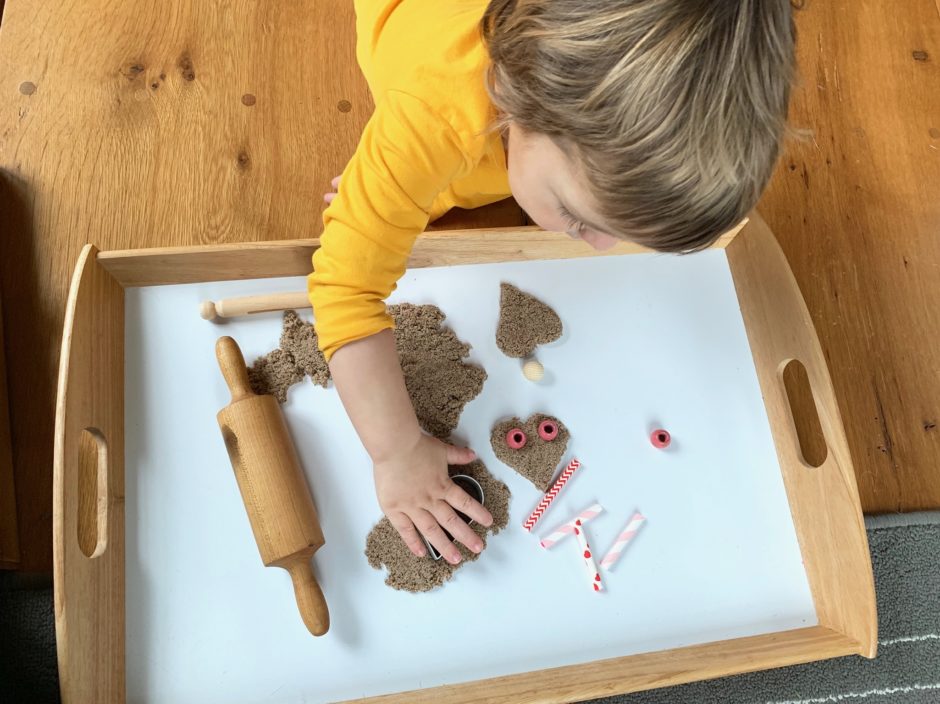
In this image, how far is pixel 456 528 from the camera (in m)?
0.60

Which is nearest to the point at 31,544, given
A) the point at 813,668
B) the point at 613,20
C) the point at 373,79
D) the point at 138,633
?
the point at 138,633

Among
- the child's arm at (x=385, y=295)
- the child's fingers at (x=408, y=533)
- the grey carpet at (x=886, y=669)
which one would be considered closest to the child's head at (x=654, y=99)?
the child's arm at (x=385, y=295)

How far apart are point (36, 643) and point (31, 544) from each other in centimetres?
20

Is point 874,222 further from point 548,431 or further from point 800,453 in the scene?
point 548,431

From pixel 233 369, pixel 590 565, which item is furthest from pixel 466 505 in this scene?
pixel 233 369

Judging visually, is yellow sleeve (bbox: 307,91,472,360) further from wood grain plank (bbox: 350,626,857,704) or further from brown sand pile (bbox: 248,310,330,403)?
wood grain plank (bbox: 350,626,857,704)

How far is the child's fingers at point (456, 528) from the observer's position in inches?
23.6

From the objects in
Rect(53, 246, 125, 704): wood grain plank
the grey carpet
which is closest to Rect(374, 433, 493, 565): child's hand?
Rect(53, 246, 125, 704): wood grain plank

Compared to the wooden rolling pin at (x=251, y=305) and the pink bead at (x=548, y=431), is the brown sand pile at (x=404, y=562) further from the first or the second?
the wooden rolling pin at (x=251, y=305)

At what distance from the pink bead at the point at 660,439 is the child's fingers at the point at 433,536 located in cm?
23

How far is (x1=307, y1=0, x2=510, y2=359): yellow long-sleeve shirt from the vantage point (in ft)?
1.72

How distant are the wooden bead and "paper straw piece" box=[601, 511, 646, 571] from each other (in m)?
0.16

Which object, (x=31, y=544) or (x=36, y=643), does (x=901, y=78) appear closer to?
(x=31, y=544)

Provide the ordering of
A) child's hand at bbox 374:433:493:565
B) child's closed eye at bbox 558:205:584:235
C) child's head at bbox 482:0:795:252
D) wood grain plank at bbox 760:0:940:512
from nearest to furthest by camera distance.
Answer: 1. child's head at bbox 482:0:795:252
2. child's closed eye at bbox 558:205:584:235
3. child's hand at bbox 374:433:493:565
4. wood grain plank at bbox 760:0:940:512
